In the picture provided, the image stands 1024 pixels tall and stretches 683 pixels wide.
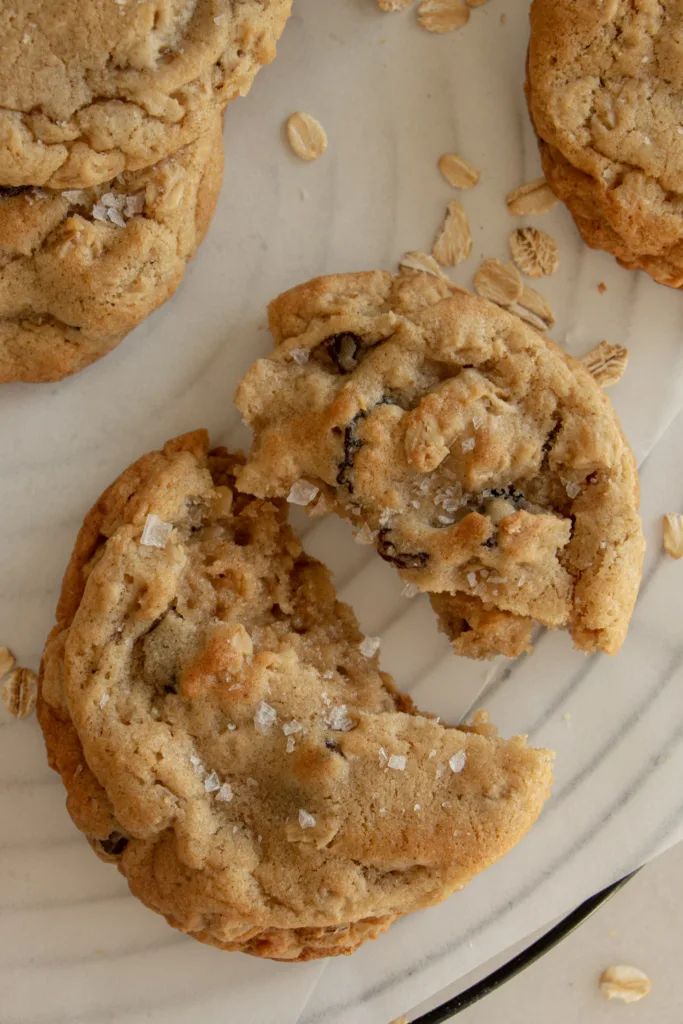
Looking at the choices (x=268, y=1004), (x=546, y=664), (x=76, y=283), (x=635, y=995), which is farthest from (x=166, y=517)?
(x=635, y=995)

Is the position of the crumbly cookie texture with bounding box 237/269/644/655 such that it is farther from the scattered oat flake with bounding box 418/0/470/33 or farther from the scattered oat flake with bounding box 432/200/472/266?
the scattered oat flake with bounding box 418/0/470/33

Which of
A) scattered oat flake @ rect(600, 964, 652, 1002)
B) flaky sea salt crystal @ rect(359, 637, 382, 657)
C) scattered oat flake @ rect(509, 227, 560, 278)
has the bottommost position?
scattered oat flake @ rect(600, 964, 652, 1002)

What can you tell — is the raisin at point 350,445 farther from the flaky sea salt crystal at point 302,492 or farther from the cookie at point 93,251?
the cookie at point 93,251

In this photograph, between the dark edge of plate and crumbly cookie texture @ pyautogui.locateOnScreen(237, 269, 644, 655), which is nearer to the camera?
crumbly cookie texture @ pyautogui.locateOnScreen(237, 269, 644, 655)


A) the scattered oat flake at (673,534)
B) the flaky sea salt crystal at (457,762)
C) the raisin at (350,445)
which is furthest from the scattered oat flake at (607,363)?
the flaky sea salt crystal at (457,762)

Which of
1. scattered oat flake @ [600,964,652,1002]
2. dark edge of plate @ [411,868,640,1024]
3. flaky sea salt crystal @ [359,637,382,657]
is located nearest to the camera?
flaky sea salt crystal @ [359,637,382,657]

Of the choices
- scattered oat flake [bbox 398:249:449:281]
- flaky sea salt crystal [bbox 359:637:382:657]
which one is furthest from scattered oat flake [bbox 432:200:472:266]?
flaky sea salt crystal [bbox 359:637:382:657]
